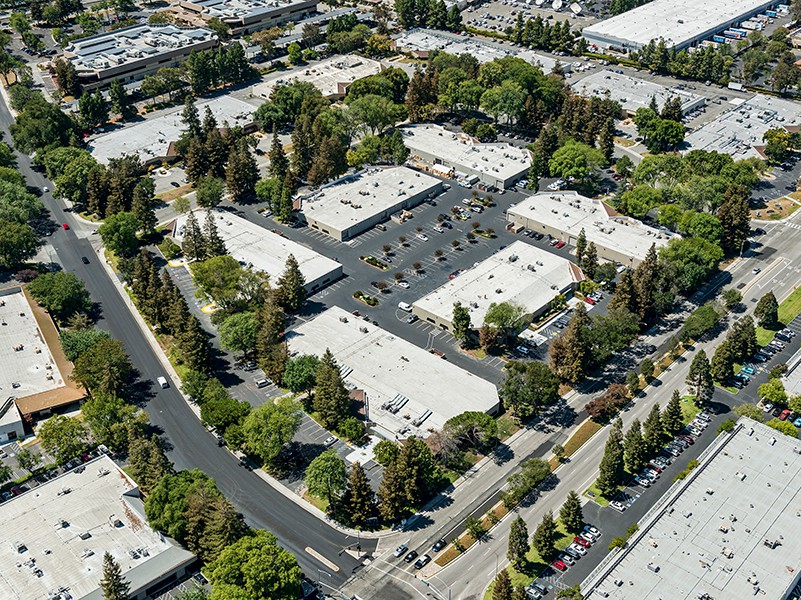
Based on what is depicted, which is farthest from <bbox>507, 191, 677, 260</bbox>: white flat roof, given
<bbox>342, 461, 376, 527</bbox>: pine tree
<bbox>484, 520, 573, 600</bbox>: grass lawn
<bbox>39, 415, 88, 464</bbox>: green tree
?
<bbox>39, 415, 88, 464</bbox>: green tree

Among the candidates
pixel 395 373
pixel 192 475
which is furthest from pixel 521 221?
pixel 192 475

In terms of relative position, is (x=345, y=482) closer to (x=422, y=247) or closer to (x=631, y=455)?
(x=631, y=455)

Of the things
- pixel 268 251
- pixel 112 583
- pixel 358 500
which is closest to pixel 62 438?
pixel 112 583

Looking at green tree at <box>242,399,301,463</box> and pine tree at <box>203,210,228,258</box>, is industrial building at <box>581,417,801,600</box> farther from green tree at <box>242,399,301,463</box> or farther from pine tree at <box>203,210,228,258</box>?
pine tree at <box>203,210,228,258</box>

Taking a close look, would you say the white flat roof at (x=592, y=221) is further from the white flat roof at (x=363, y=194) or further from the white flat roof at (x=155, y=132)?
the white flat roof at (x=155, y=132)

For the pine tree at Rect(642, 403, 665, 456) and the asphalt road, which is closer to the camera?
the asphalt road

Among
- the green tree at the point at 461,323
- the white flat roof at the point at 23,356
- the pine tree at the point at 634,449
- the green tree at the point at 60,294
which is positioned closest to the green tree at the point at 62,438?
the white flat roof at the point at 23,356
